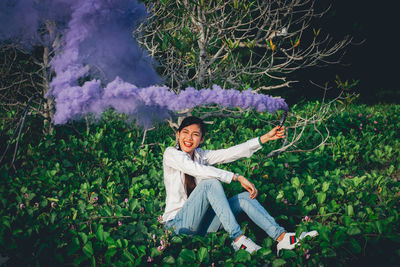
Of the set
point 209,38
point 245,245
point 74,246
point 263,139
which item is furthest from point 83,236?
point 209,38

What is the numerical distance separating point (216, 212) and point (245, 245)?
1.01 feet

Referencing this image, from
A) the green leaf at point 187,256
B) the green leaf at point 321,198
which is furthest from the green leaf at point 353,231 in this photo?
the green leaf at point 187,256

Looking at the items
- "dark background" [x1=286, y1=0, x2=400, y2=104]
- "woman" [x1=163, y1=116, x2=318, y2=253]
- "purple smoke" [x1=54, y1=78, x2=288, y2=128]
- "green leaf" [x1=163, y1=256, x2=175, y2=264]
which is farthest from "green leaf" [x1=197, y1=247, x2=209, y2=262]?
"dark background" [x1=286, y1=0, x2=400, y2=104]

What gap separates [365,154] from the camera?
4.36 m

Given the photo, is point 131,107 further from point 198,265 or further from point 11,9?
point 198,265

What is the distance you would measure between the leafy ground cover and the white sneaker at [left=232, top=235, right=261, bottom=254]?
0.07m

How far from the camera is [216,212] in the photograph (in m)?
2.08

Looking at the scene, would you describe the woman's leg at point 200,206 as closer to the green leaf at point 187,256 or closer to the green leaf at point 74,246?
the green leaf at point 187,256

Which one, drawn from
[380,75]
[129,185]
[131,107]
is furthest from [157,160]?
[380,75]

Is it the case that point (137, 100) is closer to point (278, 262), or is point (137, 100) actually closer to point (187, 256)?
point (187, 256)

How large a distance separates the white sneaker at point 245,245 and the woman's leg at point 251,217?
167mm

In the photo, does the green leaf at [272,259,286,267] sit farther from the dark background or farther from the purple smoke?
the dark background

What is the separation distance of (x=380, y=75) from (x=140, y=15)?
1050 centimetres

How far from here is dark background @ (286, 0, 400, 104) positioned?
867 cm
